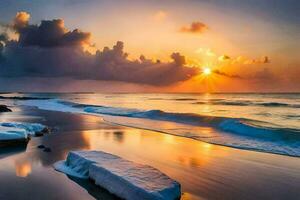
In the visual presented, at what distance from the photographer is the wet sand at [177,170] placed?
7.17m

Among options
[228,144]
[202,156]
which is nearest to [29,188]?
[202,156]

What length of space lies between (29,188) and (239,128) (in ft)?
49.3

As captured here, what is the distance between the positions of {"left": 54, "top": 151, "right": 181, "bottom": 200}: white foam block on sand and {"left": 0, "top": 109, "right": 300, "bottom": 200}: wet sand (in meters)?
0.30

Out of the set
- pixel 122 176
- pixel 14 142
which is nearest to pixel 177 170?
pixel 122 176

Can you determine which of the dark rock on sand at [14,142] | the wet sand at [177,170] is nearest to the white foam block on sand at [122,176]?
the wet sand at [177,170]

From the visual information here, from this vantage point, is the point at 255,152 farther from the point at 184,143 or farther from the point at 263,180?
the point at 263,180

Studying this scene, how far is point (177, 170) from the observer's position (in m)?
9.26

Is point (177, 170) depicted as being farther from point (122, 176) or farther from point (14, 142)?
point (14, 142)

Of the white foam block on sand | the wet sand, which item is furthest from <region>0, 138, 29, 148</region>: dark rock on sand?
the white foam block on sand

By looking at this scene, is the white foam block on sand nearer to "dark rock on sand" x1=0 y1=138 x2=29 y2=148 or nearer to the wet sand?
the wet sand

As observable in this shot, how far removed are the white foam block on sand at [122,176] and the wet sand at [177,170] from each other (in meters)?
0.30

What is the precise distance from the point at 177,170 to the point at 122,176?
8.96 feet

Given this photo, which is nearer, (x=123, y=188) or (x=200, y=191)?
(x=123, y=188)

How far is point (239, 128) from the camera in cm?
1964
